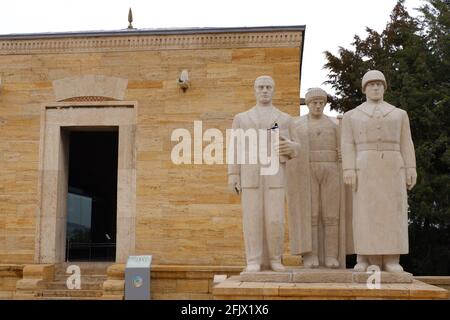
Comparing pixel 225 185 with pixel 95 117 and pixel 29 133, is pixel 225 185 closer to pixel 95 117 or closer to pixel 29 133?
pixel 95 117

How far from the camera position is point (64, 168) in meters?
15.8

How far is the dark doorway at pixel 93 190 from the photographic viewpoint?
18.7 meters

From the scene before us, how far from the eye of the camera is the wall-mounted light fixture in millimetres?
14901

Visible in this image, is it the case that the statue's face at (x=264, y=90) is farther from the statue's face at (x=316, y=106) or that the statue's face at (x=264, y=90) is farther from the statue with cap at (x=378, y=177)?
the statue with cap at (x=378, y=177)

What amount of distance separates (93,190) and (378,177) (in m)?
17.1

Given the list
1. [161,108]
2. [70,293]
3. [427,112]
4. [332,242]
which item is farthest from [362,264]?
[427,112]

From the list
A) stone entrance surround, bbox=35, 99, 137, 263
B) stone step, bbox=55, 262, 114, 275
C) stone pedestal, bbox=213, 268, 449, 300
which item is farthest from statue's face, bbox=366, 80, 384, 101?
stone step, bbox=55, 262, 114, 275

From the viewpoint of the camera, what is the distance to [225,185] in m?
14.7

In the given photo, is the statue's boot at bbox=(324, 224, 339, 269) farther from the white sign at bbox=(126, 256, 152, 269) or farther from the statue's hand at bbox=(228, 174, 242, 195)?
the white sign at bbox=(126, 256, 152, 269)

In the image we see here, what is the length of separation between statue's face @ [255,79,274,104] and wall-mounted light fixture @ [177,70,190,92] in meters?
6.79

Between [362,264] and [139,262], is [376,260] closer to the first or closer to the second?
[362,264]

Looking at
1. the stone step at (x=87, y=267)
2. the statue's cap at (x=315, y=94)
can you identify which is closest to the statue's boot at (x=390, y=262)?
the statue's cap at (x=315, y=94)
